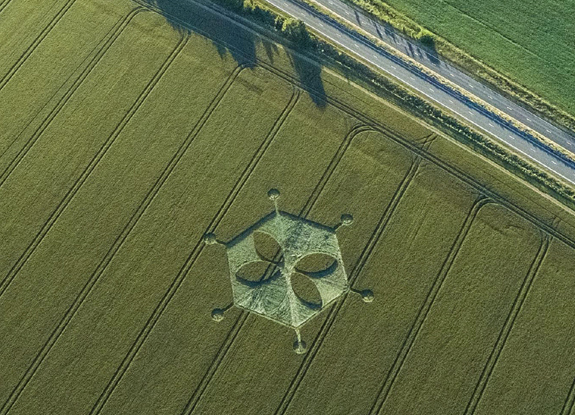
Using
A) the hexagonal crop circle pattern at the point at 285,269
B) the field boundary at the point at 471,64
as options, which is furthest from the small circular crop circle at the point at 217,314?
the field boundary at the point at 471,64

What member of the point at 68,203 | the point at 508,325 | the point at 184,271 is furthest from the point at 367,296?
the point at 68,203

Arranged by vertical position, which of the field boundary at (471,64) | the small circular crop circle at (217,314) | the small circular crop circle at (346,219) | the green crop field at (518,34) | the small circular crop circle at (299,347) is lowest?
the small circular crop circle at (217,314)

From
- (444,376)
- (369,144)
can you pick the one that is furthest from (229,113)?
(444,376)

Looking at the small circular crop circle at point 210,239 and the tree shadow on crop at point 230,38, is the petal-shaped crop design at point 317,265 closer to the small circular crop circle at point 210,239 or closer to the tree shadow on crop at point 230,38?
the small circular crop circle at point 210,239

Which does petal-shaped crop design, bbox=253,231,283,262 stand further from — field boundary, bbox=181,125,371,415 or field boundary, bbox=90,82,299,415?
field boundary, bbox=90,82,299,415

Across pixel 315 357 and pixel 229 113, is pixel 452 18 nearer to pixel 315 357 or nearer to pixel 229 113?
pixel 229 113

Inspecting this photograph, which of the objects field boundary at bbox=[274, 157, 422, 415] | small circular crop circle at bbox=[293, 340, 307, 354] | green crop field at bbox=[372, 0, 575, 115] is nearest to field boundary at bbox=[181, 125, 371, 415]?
small circular crop circle at bbox=[293, 340, 307, 354]
